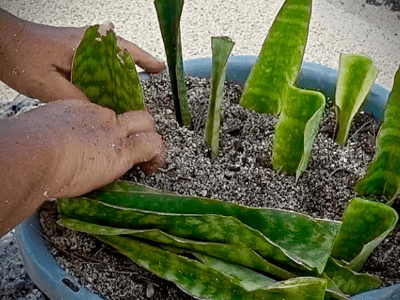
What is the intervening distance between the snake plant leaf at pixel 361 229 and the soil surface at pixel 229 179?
0.10ft

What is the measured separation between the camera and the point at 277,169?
53cm

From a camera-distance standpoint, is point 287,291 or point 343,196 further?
point 343,196

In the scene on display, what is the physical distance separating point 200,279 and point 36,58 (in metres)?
0.30

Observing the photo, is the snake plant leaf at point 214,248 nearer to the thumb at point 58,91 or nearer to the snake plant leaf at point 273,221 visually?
the snake plant leaf at point 273,221

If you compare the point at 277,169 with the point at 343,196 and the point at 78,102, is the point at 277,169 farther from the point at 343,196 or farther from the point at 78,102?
the point at 78,102

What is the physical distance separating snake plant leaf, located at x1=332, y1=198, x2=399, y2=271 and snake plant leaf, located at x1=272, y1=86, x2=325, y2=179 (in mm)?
73

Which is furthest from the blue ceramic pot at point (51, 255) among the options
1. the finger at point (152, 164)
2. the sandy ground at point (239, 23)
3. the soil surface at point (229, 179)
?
the sandy ground at point (239, 23)

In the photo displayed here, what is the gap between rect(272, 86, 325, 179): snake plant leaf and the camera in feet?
1.47

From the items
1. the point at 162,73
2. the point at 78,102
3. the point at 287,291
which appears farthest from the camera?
the point at 162,73

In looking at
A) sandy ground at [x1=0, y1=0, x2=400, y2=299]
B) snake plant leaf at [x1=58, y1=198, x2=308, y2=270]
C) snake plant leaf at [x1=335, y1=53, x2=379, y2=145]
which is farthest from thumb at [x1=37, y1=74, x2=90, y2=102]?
sandy ground at [x1=0, y1=0, x2=400, y2=299]

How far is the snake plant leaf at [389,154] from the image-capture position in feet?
1.52

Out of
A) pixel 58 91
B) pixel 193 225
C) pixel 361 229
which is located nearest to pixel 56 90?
pixel 58 91

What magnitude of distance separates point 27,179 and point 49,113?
0.07 meters

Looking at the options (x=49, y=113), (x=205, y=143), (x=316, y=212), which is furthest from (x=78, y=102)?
(x=316, y=212)
